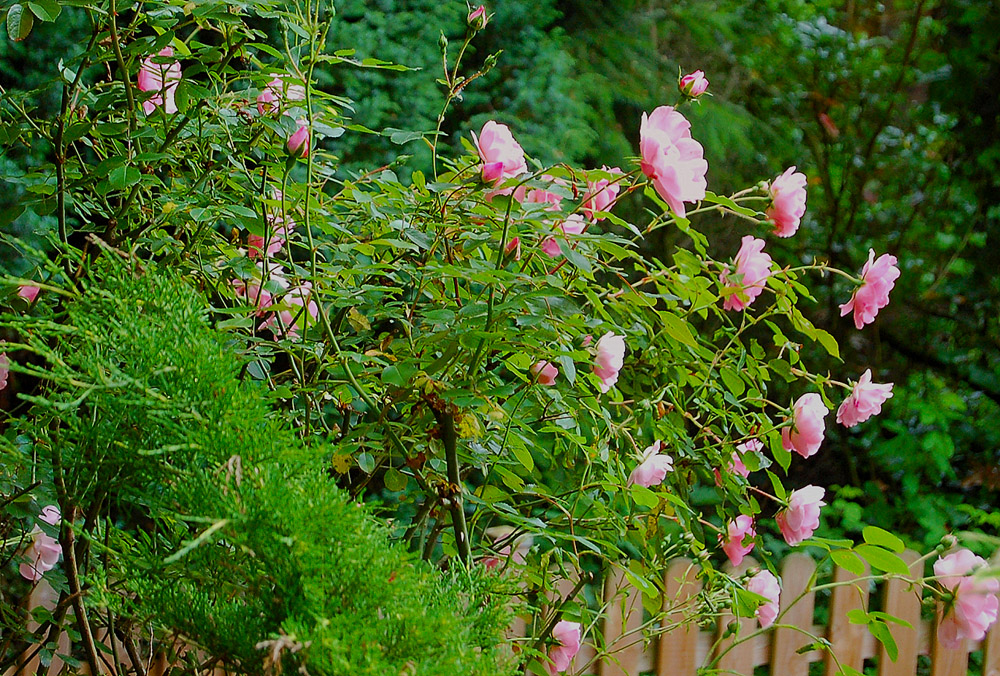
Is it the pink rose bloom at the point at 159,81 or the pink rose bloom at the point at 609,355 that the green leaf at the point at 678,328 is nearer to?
the pink rose bloom at the point at 609,355

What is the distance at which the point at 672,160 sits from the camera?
0.77 m

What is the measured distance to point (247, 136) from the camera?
93 cm

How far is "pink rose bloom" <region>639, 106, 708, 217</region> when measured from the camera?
76cm

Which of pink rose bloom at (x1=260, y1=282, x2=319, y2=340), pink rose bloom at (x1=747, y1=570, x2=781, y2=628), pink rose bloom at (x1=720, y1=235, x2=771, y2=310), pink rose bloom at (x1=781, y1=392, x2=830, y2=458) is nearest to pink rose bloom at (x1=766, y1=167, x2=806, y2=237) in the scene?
pink rose bloom at (x1=720, y1=235, x2=771, y2=310)

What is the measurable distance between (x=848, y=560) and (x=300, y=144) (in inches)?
26.2

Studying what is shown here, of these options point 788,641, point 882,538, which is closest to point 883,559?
point 882,538

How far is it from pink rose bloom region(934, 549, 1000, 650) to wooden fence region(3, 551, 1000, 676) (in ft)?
2.26

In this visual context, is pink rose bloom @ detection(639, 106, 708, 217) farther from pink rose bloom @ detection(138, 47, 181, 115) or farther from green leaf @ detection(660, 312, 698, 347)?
pink rose bloom @ detection(138, 47, 181, 115)

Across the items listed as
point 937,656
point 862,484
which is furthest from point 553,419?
point 862,484

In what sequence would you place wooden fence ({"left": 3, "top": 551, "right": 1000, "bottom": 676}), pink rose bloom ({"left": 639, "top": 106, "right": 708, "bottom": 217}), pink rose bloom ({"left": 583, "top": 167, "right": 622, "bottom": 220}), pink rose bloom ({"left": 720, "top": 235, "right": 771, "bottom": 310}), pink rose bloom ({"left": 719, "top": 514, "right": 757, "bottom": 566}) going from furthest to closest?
wooden fence ({"left": 3, "top": 551, "right": 1000, "bottom": 676}), pink rose bloom ({"left": 719, "top": 514, "right": 757, "bottom": 566}), pink rose bloom ({"left": 720, "top": 235, "right": 771, "bottom": 310}), pink rose bloom ({"left": 583, "top": 167, "right": 622, "bottom": 220}), pink rose bloom ({"left": 639, "top": 106, "right": 708, "bottom": 217})

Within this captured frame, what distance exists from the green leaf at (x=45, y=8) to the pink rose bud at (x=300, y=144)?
0.81ft

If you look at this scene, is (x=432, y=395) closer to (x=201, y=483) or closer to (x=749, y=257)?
(x=201, y=483)

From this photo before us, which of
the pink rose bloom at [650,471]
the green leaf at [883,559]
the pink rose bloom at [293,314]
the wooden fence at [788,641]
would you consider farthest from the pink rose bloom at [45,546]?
the green leaf at [883,559]

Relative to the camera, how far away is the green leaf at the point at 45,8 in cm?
82
